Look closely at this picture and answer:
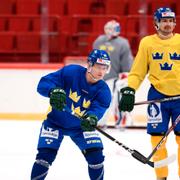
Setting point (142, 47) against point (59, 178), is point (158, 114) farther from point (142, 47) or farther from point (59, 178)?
point (59, 178)

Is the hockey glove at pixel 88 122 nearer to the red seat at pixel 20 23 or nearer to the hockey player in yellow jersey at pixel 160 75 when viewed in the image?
the hockey player in yellow jersey at pixel 160 75

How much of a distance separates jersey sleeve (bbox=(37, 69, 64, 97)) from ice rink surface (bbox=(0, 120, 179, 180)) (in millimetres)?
977

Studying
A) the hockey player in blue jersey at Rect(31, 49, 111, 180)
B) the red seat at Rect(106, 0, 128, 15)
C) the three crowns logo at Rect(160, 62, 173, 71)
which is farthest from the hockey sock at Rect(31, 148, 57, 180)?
the red seat at Rect(106, 0, 128, 15)

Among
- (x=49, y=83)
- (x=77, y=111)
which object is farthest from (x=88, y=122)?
(x=49, y=83)

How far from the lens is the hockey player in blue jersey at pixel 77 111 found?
3863 millimetres

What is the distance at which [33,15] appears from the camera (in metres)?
8.86

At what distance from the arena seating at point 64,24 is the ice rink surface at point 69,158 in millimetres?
1702

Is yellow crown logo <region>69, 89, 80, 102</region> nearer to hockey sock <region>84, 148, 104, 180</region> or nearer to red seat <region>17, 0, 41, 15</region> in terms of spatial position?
hockey sock <region>84, 148, 104, 180</region>

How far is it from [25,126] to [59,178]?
2.45 m

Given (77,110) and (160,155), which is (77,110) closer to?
(77,110)

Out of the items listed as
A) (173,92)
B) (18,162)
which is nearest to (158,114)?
(173,92)

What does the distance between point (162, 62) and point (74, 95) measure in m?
0.65

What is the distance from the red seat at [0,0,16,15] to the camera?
30.0 feet

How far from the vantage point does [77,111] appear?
3.92m
